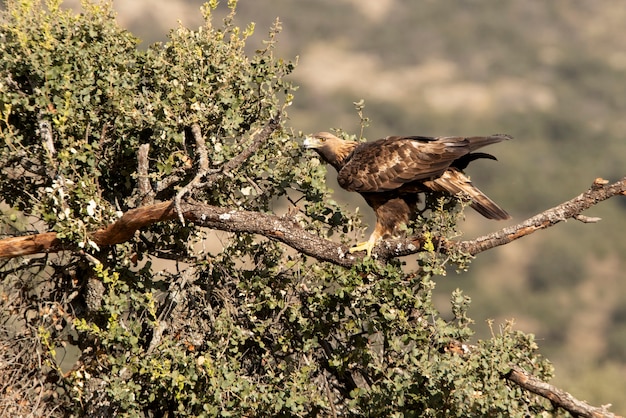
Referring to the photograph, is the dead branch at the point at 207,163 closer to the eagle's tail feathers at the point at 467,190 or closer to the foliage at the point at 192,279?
Answer: the foliage at the point at 192,279

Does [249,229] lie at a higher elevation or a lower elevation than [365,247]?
lower

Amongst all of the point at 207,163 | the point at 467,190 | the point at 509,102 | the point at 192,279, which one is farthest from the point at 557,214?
the point at 509,102

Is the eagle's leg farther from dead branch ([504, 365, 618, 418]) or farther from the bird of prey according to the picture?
dead branch ([504, 365, 618, 418])

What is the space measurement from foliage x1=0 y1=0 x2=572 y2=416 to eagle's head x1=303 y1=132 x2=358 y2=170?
958 mm

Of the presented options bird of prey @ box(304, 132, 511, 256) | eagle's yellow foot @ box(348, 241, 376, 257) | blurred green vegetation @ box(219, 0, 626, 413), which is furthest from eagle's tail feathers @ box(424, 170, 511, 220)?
blurred green vegetation @ box(219, 0, 626, 413)

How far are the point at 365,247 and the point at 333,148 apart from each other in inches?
70.8

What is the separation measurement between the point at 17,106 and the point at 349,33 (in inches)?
3598

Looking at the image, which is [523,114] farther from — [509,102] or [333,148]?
[333,148]

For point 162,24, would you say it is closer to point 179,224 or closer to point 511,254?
point 511,254

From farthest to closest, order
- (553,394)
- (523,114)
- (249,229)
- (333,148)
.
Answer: (523,114) < (333,148) < (249,229) < (553,394)

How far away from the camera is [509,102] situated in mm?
87438

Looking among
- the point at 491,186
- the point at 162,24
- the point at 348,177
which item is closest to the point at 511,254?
the point at 491,186

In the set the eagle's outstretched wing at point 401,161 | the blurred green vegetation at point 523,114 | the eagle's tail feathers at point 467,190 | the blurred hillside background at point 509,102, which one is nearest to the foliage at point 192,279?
the eagle's tail feathers at point 467,190

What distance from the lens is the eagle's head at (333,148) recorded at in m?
9.73
